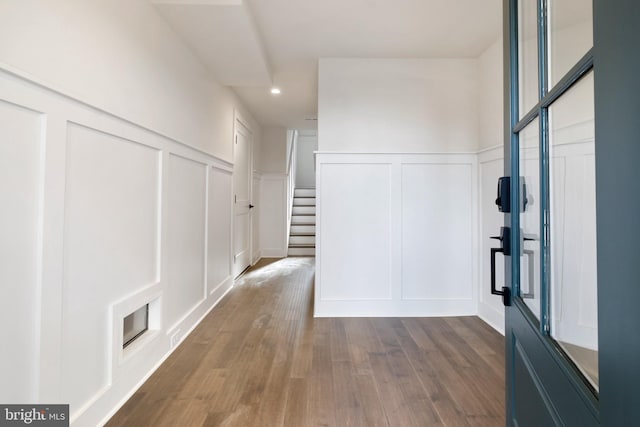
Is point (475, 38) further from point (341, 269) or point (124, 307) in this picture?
point (124, 307)

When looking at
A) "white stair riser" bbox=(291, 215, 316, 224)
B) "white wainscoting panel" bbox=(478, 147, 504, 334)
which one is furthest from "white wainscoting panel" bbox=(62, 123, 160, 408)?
"white stair riser" bbox=(291, 215, 316, 224)

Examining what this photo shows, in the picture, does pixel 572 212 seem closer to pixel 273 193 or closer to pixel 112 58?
pixel 112 58

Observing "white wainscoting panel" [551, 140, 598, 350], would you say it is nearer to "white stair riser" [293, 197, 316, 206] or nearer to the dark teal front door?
the dark teal front door

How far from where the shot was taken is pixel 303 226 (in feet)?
20.9

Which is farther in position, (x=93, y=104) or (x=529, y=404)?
(x=93, y=104)

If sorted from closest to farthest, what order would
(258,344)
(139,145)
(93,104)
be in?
(93,104), (139,145), (258,344)

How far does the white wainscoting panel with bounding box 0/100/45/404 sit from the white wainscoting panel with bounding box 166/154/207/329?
97cm

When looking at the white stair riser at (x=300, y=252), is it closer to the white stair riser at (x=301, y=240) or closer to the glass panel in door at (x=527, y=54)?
the white stair riser at (x=301, y=240)

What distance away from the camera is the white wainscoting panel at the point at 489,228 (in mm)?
2447

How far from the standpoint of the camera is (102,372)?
1454 mm

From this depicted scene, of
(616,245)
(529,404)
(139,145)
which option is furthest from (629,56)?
(139,145)

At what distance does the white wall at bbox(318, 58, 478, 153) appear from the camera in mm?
2811

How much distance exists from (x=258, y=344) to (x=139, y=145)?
1580 mm

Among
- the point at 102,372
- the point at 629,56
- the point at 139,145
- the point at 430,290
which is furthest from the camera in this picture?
the point at 430,290
